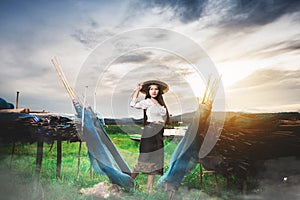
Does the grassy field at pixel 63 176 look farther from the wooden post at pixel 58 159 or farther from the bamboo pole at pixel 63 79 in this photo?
the bamboo pole at pixel 63 79

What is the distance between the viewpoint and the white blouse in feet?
9.93

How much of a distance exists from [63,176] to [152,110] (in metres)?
0.99

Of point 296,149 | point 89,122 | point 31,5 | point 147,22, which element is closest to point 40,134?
point 89,122

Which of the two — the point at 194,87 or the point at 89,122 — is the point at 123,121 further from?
the point at 194,87

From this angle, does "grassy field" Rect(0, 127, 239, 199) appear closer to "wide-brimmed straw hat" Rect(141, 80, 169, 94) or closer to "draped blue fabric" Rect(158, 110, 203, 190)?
"draped blue fabric" Rect(158, 110, 203, 190)

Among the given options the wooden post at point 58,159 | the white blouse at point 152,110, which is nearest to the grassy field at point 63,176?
the wooden post at point 58,159

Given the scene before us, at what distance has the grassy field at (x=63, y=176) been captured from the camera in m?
3.09

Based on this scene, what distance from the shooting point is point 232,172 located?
326cm

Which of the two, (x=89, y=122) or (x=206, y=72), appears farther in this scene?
(x=206, y=72)

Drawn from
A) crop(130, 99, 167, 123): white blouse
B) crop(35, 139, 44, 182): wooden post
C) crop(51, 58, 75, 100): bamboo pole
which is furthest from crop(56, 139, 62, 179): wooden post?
crop(130, 99, 167, 123): white blouse

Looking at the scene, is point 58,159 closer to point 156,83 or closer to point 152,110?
point 152,110

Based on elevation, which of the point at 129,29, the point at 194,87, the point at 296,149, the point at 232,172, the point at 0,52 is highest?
the point at 129,29

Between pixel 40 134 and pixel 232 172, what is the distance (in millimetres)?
1780

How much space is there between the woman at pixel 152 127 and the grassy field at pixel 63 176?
6cm
